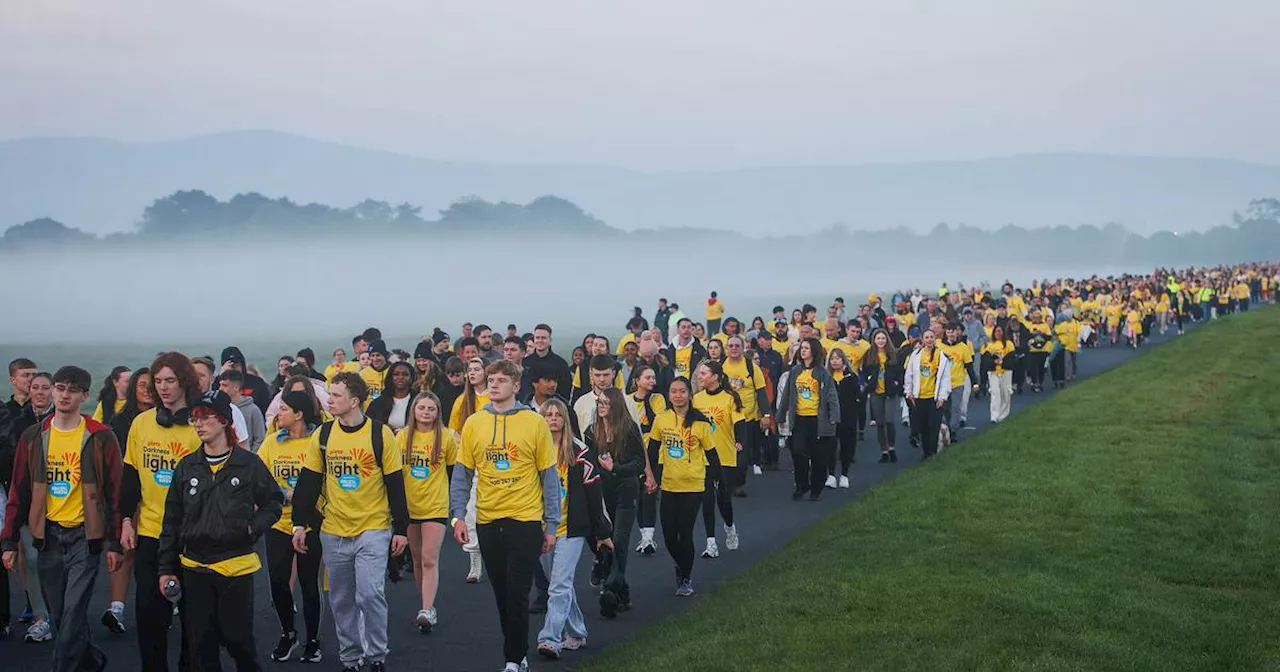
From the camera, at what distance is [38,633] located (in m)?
9.66

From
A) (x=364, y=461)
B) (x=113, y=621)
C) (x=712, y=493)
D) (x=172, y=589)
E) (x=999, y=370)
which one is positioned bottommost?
(x=113, y=621)

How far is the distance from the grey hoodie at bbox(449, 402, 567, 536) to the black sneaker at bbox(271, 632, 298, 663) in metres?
1.77

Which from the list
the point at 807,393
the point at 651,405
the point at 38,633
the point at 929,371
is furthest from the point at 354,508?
the point at 929,371

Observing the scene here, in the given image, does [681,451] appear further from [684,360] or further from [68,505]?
[684,360]

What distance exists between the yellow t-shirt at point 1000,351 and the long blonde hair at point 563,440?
1557 cm

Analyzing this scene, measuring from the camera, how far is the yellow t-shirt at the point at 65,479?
8.25 meters

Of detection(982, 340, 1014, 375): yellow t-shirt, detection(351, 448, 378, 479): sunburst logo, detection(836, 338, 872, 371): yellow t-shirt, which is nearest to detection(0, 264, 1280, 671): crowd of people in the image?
detection(351, 448, 378, 479): sunburst logo

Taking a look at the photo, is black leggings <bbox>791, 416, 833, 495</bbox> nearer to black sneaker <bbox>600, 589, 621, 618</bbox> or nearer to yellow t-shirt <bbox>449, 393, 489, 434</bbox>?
yellow t-shirt <bbox>449, 393, 489, 434</bbox>

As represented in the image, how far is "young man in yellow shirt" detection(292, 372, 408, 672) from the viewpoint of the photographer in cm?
825

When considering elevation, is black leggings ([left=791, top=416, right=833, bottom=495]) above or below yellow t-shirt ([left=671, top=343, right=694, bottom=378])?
below

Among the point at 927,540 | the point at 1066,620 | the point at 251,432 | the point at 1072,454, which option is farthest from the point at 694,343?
the point at 1066,620

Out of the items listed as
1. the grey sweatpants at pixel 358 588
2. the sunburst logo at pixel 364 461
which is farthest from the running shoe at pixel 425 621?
the sunburst logo at pixel 364 461

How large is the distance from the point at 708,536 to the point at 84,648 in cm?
624

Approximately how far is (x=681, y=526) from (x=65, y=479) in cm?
501
